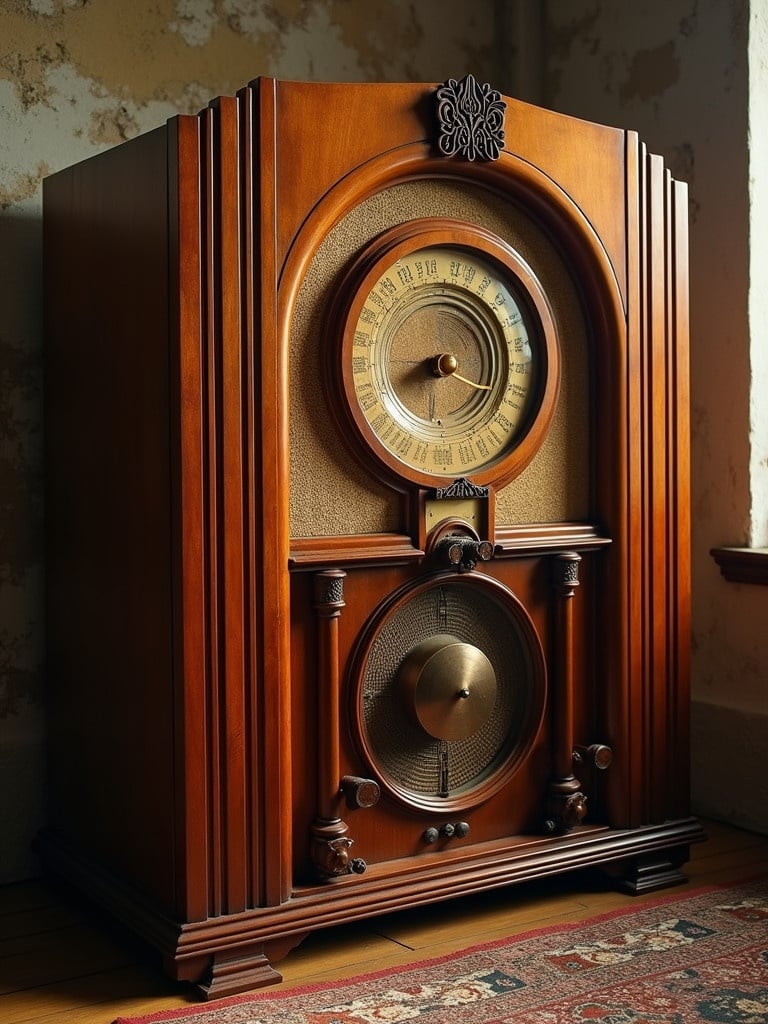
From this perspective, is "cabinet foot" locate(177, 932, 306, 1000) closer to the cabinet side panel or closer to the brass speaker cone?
the cabinet side panel

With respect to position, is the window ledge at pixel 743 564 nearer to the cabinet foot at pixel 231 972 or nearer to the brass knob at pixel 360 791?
the brass knob at pixel 360 791

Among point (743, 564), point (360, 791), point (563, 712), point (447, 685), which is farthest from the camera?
point (743, 564)

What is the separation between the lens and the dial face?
2.24 meters

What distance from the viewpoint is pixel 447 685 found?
231 centimetres

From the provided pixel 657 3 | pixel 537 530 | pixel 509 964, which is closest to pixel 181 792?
pixel 509 964

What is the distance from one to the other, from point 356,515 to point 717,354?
1.20 m

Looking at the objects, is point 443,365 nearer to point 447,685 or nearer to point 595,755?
point 447,685

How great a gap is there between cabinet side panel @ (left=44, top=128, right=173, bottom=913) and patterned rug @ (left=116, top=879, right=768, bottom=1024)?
31 centimetres

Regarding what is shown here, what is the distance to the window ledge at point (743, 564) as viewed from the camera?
290cm

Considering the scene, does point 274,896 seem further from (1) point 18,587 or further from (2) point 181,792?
(1) point 18,587

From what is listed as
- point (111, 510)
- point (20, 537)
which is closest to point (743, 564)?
point (111, 510)

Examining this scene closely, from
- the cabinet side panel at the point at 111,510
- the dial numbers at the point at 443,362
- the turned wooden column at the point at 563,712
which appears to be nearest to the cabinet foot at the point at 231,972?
the cabinet side panel at the point at 111,510

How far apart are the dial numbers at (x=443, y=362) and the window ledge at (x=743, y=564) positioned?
79 cm

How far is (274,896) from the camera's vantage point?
2.14m
